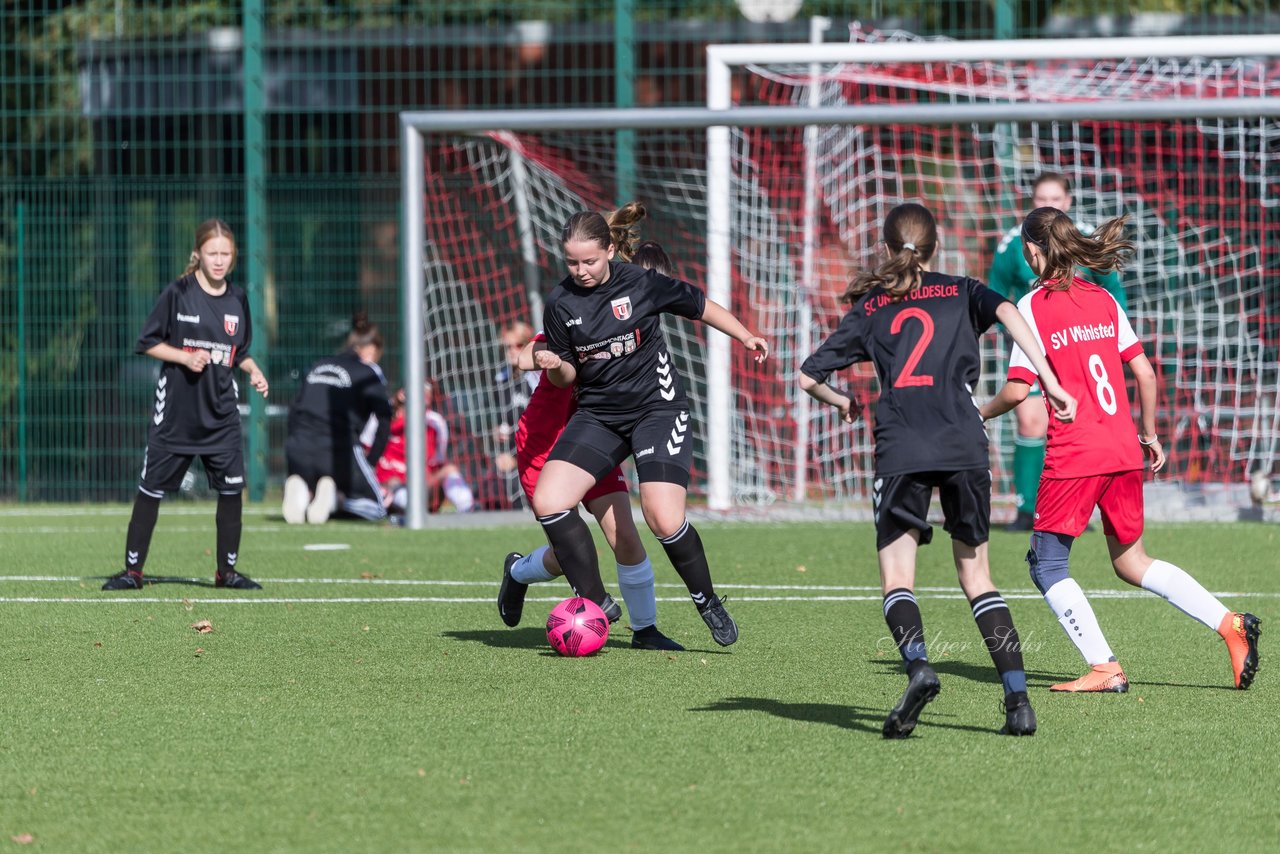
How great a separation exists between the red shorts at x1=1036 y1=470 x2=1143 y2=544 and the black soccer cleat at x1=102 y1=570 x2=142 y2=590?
4.75 meters

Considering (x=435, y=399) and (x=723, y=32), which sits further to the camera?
(x=723, y=32)

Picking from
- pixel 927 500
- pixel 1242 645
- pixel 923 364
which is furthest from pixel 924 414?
pixel 1242 645

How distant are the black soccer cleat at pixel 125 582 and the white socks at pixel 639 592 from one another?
3.03m

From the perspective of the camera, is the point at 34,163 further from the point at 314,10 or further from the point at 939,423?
the point at 939,423

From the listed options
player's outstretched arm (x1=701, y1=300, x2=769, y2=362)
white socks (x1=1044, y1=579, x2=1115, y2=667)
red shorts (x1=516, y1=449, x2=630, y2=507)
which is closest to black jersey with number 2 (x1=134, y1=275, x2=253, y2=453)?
red shorts (x1=516, y1=449, x2=630, y2=507)

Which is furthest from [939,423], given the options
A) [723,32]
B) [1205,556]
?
[723,32]

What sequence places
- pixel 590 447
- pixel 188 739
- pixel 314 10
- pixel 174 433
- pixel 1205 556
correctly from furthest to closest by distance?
A: pixel 314 10, pixel 1205 556, pixel 174 433, pixel 590 447, pixel 188 739

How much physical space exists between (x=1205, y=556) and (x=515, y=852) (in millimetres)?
7092

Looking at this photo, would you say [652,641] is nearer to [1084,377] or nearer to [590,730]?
[590,730]

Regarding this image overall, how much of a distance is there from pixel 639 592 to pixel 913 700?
6.87 feet

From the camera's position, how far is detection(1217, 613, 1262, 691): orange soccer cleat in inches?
225

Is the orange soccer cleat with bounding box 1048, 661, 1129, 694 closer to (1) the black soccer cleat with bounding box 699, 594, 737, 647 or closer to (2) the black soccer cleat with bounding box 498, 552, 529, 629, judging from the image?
(1) the black soccer cleat with bounding box 699, 594, 737, 647

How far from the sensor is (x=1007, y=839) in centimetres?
384

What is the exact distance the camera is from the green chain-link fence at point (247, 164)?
15.0m
